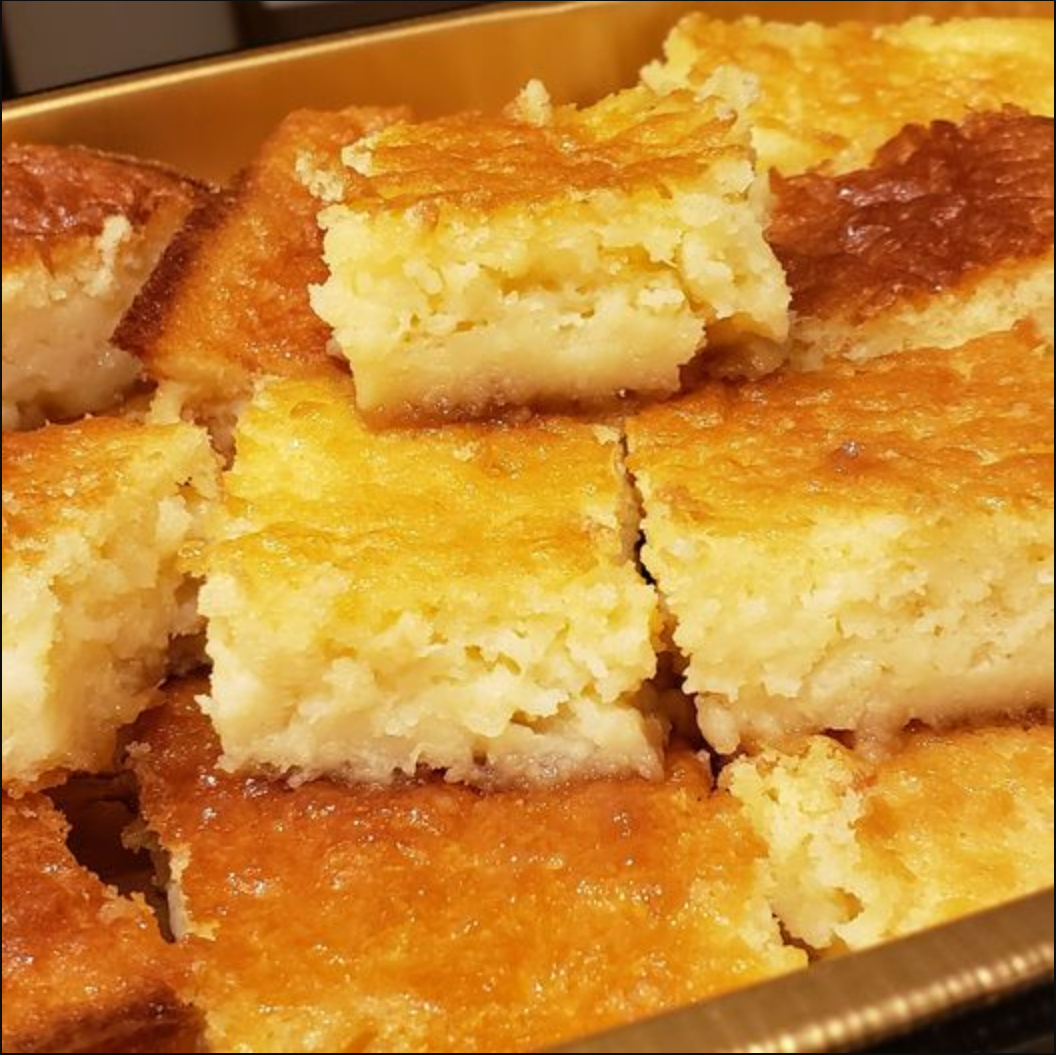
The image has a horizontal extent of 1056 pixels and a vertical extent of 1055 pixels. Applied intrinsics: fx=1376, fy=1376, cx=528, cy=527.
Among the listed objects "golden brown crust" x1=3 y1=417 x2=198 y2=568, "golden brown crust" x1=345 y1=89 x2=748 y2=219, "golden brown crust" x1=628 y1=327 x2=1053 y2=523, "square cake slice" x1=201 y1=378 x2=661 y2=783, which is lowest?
"square cake slice" x1=201 y1=378 x2=661 y2=783

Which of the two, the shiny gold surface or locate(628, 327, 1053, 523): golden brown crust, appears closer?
locate(628, 327, 1053, 523): golden brown crust

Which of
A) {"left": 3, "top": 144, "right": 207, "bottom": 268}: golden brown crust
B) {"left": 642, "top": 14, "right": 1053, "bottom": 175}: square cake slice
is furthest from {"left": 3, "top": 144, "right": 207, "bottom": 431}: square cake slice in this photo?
{"left": 642, "top": 14, "right": 1053, "bottom": 175}: square cake slice

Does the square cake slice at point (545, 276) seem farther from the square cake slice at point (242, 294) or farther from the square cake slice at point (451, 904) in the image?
the square cake slice at point (451, 904)

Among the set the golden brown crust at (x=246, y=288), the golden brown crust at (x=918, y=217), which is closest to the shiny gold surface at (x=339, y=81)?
the golden brown crust at (x=246, y=288)

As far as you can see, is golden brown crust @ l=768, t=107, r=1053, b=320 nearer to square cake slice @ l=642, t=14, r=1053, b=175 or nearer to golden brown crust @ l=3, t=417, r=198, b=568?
square cake slice @ l=642, t=14, r=1053, b=175

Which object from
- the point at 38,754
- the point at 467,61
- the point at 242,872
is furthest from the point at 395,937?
the point at 467,61

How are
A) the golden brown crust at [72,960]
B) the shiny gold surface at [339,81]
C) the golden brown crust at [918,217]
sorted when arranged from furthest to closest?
the shiny gold surface at [339,81], the golden brown crust at [918,217], the golden brown crust at [72,960]

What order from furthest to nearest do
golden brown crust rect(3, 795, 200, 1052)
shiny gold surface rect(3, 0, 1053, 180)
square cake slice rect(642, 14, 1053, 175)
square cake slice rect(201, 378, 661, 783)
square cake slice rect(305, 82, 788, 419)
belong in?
square cake slice rect(642, 14, 1053, 175), shiny gold surface rect(3, 0, 1053, 180), square cake slice rect(305, 82, 788, 419), square cake slice rect(201, 378, 661, 783), golden brown crust rect(3, 795, 200, 1052)
